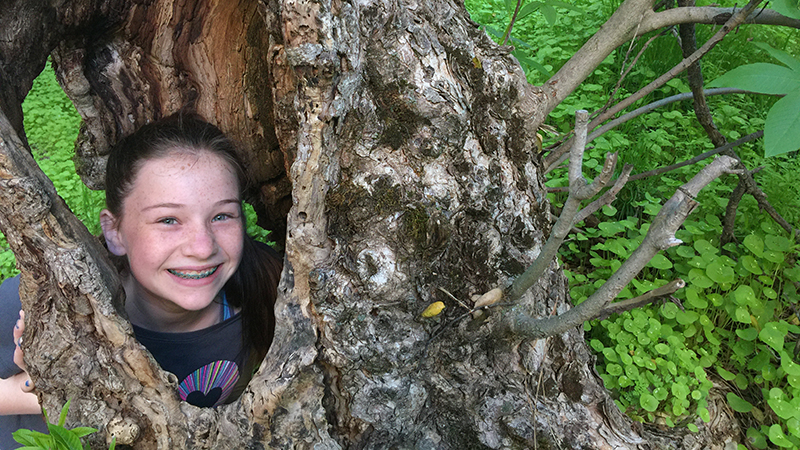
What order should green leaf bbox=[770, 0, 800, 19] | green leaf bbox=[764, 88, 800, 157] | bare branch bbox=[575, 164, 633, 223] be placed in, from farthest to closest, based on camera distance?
1. green leaf bbox=[770, 0, 800, 19]
2. green leaf bbox=[764, 88, 800, 157]
3. bare branch bbox=[575, 164, 633, 223]

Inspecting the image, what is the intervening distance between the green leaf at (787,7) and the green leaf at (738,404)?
1.67 metres

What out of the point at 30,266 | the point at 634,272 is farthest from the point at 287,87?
the point at 634,272

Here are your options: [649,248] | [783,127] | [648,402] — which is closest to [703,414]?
[648,402]

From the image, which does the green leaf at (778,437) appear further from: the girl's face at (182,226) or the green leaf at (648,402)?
the girl's face at (182,226)

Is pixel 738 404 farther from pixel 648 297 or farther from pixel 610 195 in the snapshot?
pixel 610 195

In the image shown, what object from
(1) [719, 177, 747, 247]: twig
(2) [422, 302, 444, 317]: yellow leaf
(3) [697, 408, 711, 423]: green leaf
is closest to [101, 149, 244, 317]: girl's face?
(2) [422, 302, 444, 317]: yellow leaf

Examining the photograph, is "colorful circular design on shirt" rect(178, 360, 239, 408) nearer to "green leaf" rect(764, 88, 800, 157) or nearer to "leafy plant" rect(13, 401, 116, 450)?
"leafy plant" rect(13, 401, 116, 450)

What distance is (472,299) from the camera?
162 cm

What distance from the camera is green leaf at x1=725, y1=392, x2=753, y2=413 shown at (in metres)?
2.36

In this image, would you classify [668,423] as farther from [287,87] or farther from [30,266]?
[30,266]

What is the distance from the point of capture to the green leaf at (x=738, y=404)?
7.73 ft

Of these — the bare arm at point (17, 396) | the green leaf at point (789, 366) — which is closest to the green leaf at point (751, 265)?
the green leaf at point (789, 366)

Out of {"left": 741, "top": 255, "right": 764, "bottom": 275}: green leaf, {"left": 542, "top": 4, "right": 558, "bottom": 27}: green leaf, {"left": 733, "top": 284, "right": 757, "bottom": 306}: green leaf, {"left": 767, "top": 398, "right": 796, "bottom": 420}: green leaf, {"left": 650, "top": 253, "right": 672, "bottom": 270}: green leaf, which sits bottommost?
{"left": 767, "top": 398, "right": 796, "bottom": 420}: green leaf

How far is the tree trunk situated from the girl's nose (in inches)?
12.2
